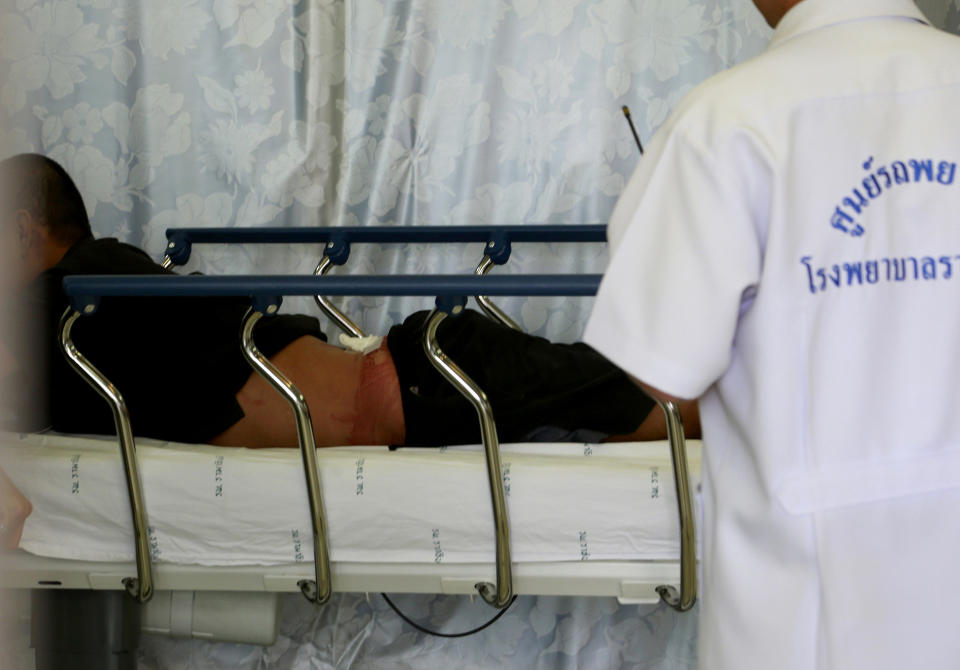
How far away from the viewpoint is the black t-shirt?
73.4 inches

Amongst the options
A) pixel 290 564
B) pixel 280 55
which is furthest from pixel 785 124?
pixel 280 55

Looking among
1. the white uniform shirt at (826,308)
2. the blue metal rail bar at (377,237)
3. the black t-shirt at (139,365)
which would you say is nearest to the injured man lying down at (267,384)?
the black t-shirt at (139,365)

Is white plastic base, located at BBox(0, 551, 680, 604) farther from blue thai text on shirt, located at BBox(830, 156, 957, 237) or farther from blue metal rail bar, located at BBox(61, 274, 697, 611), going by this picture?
blue thai text on shirt, located at BBox(830, 156, 957, 237)

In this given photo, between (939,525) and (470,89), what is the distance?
5.76 ft

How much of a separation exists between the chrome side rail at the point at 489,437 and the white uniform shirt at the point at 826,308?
0.56 m

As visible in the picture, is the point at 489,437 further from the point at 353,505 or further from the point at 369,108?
the point at 369,108

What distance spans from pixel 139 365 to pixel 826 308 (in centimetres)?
132

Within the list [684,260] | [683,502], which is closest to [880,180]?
[684,260]

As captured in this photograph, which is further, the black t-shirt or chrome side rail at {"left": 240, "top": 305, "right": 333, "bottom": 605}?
the black t-shirt

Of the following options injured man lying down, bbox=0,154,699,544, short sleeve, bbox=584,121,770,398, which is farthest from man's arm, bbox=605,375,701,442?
short sleeve, bbox=584,121,770,398

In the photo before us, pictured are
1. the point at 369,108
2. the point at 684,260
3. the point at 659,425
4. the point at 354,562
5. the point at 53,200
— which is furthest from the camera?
the point at 369,108

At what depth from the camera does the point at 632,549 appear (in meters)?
1.58

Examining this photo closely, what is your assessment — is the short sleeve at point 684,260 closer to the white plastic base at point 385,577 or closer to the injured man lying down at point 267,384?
the white plastic base at point 385,577

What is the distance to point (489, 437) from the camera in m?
1.54
